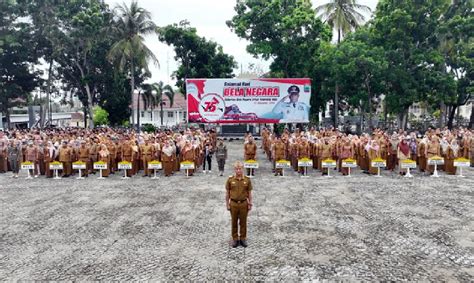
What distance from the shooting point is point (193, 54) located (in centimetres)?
4197

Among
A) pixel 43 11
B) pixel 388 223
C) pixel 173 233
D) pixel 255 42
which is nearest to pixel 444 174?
pixel 388 223

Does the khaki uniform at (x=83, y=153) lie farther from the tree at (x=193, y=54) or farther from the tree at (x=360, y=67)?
the tree at (x=193, y=54)

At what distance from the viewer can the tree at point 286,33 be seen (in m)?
35.4

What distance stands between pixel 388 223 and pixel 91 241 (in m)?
7.18

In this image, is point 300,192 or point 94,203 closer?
point 94,203

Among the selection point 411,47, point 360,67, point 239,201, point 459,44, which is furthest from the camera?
point 459,44

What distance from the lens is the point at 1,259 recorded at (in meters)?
8.26

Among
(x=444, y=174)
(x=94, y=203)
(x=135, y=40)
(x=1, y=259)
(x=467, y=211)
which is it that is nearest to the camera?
(x=1, y=259)

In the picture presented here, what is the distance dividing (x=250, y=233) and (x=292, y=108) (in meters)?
19.7

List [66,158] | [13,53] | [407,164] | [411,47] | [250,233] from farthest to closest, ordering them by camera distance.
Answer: [13,53]
[411,47]
[66,158]
[407,164]
[250,233]

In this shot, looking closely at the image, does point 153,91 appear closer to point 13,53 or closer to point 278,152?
point 13,53

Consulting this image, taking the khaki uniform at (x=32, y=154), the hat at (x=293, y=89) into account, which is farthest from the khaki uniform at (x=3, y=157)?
the hat at (x=293, y=89)

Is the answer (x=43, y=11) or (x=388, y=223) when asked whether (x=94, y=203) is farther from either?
(x=43, y=11)

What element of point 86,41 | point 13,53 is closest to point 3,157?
point 86,41
